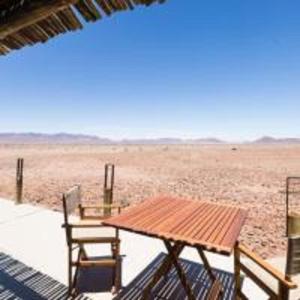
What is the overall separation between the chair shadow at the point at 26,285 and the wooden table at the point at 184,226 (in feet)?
3.65

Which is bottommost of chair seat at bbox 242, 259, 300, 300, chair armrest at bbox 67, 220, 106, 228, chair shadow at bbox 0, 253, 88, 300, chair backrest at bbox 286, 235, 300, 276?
chair shadow at bbox 0, 253, 88, 300

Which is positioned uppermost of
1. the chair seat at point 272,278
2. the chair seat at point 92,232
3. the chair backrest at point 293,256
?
the chair backrest at point 293,256

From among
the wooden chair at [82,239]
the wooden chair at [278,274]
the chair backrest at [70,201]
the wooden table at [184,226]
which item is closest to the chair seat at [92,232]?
the wooden chair at [82,239]

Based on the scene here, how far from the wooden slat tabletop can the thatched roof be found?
1.73 metres

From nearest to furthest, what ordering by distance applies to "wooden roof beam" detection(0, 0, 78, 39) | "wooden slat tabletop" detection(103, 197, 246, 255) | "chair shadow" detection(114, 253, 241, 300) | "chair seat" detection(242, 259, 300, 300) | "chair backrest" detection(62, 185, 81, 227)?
"wooden roof beam" detection(0, 0, 78, 39) < "chair seat" detection(242, 259, 300, 300) < "wooden slat tabletop" detection(103, 197, 246, 255) < "chair backrest" detection(62, 185, 81, 227) < "chair shadow" detection(114, 253, 241, 300)

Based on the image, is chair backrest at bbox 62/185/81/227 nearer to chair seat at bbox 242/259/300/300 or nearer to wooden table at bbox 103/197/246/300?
wooden table at bbox 103/197/246/300

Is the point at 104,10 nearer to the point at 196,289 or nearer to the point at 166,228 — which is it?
the point at 166,228

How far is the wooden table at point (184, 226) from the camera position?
272 cm

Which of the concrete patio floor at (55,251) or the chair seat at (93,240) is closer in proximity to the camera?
the chair seat at (93,240)

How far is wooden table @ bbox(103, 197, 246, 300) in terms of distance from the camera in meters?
2.72

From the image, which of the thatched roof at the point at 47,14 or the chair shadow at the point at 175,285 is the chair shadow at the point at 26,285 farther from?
the thatched roof at the point at 47,14

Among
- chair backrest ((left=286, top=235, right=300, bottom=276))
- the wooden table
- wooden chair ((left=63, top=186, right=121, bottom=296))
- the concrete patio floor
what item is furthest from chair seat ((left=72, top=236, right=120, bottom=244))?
chair backrest ((left=286, top=235, right=300, bottom=276))

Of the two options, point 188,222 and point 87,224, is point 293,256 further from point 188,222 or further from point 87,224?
point 87,224

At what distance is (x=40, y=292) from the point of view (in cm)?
367
